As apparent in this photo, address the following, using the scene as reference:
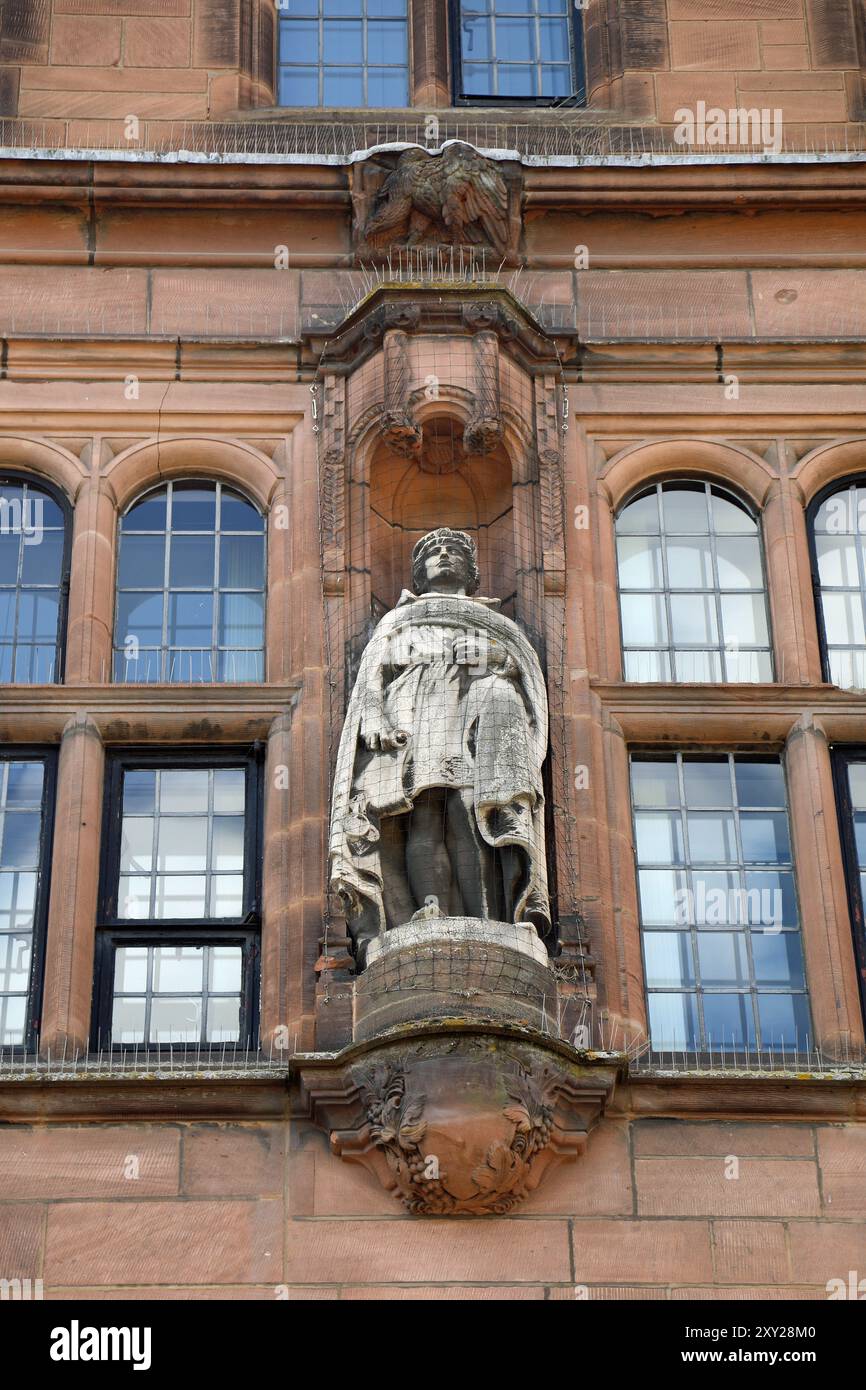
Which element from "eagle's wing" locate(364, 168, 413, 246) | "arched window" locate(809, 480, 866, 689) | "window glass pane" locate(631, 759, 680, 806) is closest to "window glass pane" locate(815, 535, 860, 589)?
"arched window" locate(809, 480, 866, 689)

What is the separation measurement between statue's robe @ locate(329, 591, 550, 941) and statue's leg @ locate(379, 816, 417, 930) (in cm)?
6

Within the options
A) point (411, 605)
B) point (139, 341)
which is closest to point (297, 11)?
point (139, 341)

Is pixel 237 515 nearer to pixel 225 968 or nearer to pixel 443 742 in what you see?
pixel 443 742

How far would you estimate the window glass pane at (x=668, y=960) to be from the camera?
49.6 ft

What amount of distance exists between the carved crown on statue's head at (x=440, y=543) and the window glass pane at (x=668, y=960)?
207 centimetres

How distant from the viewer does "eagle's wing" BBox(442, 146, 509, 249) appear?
16.9 metres

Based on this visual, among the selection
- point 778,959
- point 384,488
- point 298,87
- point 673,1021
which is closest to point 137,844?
point 384,488

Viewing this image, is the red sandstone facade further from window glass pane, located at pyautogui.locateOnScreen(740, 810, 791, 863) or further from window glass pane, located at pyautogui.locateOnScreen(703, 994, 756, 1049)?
window glass pane, located at pyautogui.locateOnScreen(703, 994, 756, 1049)

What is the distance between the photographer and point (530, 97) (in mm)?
18641

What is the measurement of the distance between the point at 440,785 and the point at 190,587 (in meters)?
2.42

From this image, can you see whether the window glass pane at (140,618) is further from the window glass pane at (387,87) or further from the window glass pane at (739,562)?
the window glass pane at (387,87)

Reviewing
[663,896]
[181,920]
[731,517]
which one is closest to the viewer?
[181,920]
